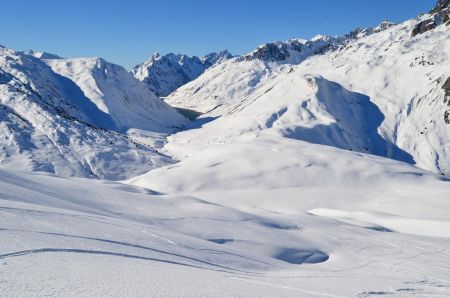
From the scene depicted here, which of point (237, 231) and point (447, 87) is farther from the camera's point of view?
point (447, 87)

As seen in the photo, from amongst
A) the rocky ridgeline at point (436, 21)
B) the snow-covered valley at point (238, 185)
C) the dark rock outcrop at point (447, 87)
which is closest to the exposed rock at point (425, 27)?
the rocky ridgeline at point (436, 21)

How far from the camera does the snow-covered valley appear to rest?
803cm

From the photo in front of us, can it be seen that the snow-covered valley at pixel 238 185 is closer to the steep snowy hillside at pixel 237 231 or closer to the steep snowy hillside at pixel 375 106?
the steep snowy hillside at pixel 237 231

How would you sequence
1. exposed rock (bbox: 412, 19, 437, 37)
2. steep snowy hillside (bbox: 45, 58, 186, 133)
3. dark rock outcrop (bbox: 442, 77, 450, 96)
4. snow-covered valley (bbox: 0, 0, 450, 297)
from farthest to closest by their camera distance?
exposed rock (bbox: 412, 19, 437, 37) < steep snowy hillside (bbox: 45, 58, 186, 133) < dark rock outcrop (bbox: 442, 77, 450, 96) < snow-covered valley (bbox: 0, 0, 450, 297)

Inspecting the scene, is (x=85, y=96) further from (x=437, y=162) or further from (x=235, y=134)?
(x=437, y=162)

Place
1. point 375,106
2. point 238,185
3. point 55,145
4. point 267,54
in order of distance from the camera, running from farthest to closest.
A: point 267,54 < point 375,106 < point 55,145 < point 238,185

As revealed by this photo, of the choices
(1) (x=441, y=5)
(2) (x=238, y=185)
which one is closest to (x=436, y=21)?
(1) (x=441, y=5)

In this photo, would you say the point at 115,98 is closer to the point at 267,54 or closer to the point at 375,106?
the point at 375,106

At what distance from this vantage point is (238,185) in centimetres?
3428

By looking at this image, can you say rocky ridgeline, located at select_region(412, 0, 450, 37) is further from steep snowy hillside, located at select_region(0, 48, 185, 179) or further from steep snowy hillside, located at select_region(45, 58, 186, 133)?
steep snowy hillside, located at select_region(0, 48, 185, 179)

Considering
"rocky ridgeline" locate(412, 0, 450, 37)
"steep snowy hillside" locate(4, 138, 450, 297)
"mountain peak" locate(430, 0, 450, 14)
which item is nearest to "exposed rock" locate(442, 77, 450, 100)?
"rocky ridgeline" locate(412, 0, 450, 37)

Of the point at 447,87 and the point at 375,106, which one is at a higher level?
the point at 447,87

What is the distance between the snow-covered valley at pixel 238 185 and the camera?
26.3ft

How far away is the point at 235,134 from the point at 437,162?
3138cm
